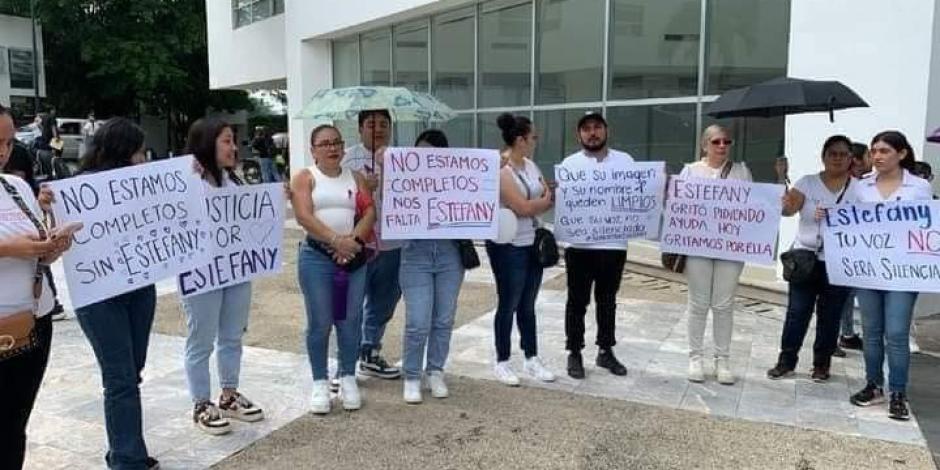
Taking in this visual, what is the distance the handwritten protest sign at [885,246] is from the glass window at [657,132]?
432cm

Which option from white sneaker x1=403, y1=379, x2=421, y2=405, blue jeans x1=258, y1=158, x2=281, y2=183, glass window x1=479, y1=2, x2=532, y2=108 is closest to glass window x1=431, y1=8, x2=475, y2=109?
glass window x1=479, y1=2, x2=532, y2=108

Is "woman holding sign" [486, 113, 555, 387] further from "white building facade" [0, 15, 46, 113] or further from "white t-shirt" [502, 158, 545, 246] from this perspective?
"white building facade" [0, 15, 46, 113]

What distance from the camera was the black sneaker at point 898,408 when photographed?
454 centimetres

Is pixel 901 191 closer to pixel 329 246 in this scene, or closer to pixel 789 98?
pixel 789 98

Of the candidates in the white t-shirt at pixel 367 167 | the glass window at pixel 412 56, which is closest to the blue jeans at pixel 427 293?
the white t-shirt at pixel 367 167

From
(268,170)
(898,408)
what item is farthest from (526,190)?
(268,170)

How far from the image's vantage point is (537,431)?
4.33 metres

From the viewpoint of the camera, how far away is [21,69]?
35.6 metres

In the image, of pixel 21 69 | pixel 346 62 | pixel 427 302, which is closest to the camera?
pixel 427 302

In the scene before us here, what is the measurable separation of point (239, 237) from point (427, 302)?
3.83 feet

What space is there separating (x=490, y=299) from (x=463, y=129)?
590 centimetres

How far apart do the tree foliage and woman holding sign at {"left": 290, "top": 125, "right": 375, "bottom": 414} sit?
3024 cm

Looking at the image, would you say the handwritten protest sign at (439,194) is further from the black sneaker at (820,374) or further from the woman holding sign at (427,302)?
the black sneaker at (820,374)

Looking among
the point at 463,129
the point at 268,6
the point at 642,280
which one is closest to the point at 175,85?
the point at 268,6
